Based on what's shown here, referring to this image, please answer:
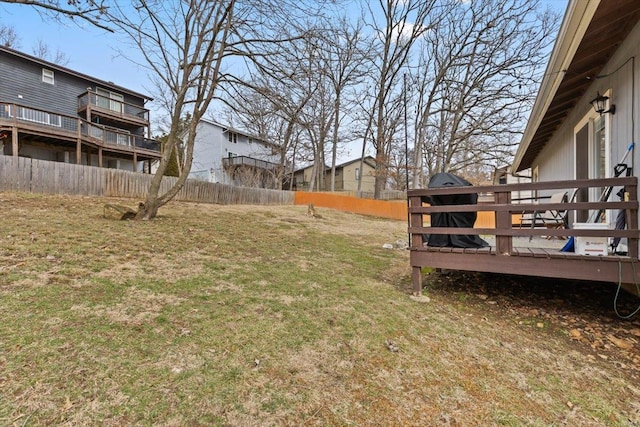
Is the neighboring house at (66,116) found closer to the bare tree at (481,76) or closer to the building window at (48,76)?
the building window at (48,76)

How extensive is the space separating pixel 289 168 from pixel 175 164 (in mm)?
10208

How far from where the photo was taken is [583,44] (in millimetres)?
3551

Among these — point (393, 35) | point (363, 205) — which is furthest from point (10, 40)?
point (393, 35)

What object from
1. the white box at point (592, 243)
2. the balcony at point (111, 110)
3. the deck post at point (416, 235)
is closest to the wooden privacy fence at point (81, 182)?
the balcony at point (111, 110)

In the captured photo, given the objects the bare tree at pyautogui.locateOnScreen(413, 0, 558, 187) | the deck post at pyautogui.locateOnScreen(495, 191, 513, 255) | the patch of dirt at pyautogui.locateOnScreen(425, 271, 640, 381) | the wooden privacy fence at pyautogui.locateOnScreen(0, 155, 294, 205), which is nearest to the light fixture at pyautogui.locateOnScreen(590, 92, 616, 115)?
the deck post at pyautogui.locateOnScreen(495, 191, 513, 255)

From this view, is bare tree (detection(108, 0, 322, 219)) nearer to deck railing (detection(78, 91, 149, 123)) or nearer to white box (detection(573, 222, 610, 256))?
white box (detection(573, 222, 610, 256))

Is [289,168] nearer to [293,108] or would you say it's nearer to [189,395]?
[293,108]

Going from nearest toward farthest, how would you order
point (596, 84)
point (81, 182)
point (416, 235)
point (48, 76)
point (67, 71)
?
point (416, 235), point (596, 84), point (81, 182), point (48, 76), point (67, 71)

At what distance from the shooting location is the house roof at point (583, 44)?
9.62 ft

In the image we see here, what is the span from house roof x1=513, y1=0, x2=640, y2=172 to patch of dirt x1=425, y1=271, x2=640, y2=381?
2.81m

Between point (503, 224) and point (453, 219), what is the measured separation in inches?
27.3

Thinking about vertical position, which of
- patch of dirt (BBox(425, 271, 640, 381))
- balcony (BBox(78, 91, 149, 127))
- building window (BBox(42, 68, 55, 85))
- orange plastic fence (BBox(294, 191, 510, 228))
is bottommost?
patch of dirt (BBox(425, 271, 640, 381))

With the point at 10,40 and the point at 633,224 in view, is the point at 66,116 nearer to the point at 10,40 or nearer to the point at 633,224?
the point at 10,40

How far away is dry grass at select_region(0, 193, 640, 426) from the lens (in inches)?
75.7
